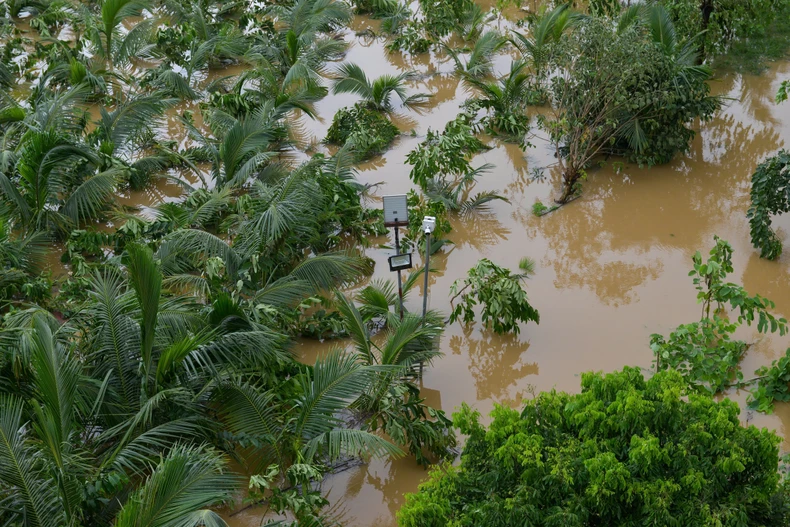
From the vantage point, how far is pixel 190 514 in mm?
5523

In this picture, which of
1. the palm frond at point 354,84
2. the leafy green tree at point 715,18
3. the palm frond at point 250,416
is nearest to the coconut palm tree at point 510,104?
the palm frond at point 354,84

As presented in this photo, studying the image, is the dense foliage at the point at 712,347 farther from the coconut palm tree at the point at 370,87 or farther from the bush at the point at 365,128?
the coconut palm tree at the point at 370,87

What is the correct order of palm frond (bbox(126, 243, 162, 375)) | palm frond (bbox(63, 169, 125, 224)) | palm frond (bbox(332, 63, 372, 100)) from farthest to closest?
palm frond (bbox(332, 63, 372, 100))
palm frond (bbox(63, 169, 125, 224))
palm frond (bbox(126, 243, 162, 375))

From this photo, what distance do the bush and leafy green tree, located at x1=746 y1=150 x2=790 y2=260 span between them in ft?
17.1

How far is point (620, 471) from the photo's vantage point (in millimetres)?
5215

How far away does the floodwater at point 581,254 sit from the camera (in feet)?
28.1

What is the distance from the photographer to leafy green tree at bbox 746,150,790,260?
9.94 metres

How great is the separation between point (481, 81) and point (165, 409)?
907 cm

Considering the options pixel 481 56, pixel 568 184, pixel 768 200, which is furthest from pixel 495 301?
pixel 481 56

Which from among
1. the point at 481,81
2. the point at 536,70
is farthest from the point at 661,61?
the point at 481,81

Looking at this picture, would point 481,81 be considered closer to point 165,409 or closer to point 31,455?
point 165,409

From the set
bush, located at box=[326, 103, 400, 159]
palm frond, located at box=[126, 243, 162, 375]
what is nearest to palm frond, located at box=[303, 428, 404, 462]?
palm frond, located at box=[126, 243, 162, 375]

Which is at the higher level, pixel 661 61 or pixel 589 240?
pixel 661 61

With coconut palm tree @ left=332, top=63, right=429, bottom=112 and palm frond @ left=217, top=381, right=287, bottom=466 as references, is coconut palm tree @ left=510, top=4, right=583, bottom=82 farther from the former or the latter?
palm frond @ left=217, top=381, right=287, bottom=466
